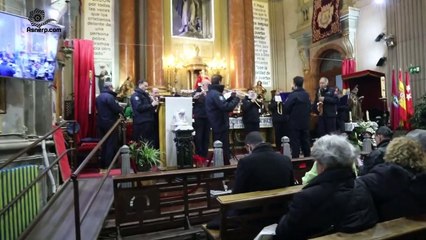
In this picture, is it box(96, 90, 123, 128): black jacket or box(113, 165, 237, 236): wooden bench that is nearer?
box(113, 165, 237, 236): wooden bench

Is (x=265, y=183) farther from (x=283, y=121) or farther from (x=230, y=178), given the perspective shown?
(x=283, y=121)

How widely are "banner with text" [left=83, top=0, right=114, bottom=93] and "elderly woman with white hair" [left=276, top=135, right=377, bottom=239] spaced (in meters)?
9.61

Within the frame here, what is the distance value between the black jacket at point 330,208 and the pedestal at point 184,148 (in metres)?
3.65

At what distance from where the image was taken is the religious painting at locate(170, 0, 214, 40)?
12570 mm

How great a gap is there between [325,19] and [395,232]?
1108cm

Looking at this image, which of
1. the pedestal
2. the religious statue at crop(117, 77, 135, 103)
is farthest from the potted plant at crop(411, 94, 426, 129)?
the religious statue at crop(117, 77, 135, 103)

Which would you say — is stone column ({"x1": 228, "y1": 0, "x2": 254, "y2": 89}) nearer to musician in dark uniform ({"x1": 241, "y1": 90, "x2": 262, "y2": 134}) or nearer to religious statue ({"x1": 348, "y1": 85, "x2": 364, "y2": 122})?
religious statue ({"x1": 348, "y1": 85, "x2": 364, "y2": 122})

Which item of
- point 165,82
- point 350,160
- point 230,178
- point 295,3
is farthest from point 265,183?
point 295,3

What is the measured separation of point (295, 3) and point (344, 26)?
126 inches

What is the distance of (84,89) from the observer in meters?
8.04

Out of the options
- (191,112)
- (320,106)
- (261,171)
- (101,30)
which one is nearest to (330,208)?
(261,171)

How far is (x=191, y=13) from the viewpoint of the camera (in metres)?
12.8

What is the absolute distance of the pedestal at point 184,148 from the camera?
5645mm

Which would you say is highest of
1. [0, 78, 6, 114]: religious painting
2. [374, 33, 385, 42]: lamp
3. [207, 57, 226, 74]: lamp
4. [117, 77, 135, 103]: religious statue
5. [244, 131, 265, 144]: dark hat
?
[374, 33, 385, 42]: lamp
